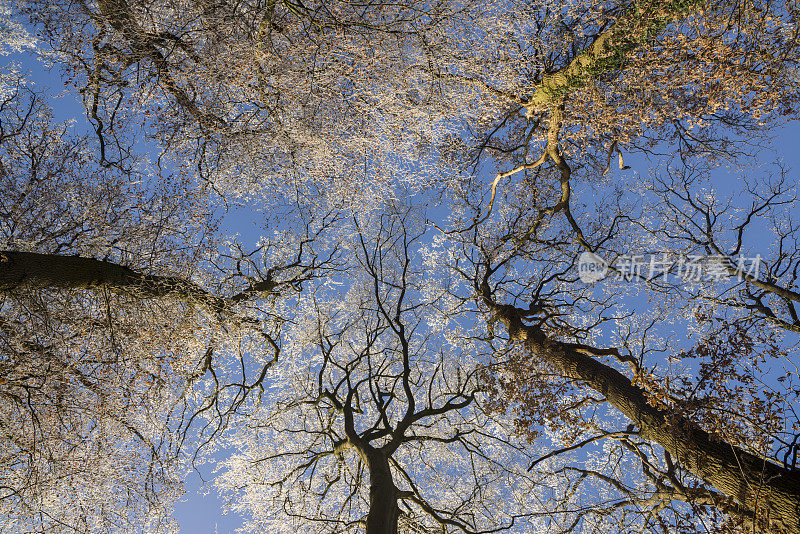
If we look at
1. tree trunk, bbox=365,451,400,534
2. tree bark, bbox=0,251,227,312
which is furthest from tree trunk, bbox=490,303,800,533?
tree bark, bbox=0,251,227,312

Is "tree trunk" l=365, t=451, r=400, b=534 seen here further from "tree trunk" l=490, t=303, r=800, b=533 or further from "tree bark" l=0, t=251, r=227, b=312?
"tree bark" l=0, t=251, r=227, b=312

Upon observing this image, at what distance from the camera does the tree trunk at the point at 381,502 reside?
5.05m

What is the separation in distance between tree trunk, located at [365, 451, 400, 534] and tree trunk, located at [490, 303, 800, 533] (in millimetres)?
2752

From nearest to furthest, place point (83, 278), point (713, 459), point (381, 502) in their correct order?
point (713, 459) < point (381, 502) < point (83, 278)

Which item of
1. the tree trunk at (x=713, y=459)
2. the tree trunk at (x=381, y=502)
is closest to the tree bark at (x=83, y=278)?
the tree trunk at (x=381, y=502)

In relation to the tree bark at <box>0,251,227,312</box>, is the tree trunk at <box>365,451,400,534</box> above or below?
below

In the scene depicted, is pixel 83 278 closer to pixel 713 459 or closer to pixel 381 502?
pixel 381 502

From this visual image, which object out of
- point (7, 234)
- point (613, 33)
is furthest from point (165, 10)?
point (613, 33)

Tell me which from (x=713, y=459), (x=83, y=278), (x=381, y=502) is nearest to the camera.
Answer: (x=713, y=459)

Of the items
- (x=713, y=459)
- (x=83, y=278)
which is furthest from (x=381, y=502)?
(x=83, y=278)

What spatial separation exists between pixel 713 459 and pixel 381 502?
3490 millimetres

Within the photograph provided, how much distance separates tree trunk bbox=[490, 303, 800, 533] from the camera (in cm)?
350

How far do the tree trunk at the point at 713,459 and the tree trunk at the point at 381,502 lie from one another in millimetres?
2752

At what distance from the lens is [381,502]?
522 centimetres
